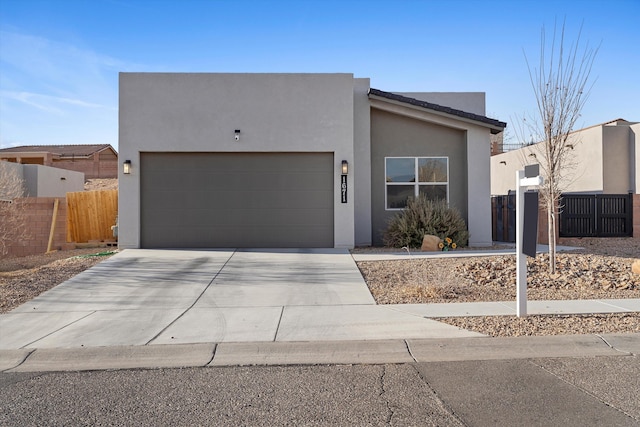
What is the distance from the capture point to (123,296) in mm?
9641

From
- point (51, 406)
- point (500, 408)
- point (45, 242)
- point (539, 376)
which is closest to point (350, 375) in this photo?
point (500, 408)

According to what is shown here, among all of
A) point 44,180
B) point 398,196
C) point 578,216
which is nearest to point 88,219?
point 398,196

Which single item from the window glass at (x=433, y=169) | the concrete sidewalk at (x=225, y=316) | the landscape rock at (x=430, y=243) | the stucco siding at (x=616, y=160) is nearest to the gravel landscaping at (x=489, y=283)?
the concrete sidewalk at (x=225, y=316)

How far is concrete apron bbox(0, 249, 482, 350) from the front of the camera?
704cm

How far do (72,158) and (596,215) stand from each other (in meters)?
37.0

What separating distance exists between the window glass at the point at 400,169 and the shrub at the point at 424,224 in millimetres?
1254

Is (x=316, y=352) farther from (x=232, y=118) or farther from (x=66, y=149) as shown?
(x=66, y=149)

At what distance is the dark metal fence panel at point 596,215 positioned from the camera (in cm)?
1825

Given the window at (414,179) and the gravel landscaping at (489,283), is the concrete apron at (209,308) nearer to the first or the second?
the gravel landscaping at (489,283)

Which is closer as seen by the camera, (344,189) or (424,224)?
(424,224)

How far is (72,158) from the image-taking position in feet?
134

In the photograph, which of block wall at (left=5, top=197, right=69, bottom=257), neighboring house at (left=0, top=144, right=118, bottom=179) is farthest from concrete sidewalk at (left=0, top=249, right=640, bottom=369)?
neighboring house at (left=0, top=144, right=118, bottom=179)

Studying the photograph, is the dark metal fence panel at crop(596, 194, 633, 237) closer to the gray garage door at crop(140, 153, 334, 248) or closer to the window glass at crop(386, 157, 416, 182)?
the window glass at crop(386, 157, 416, 182)

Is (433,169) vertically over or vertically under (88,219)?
over
